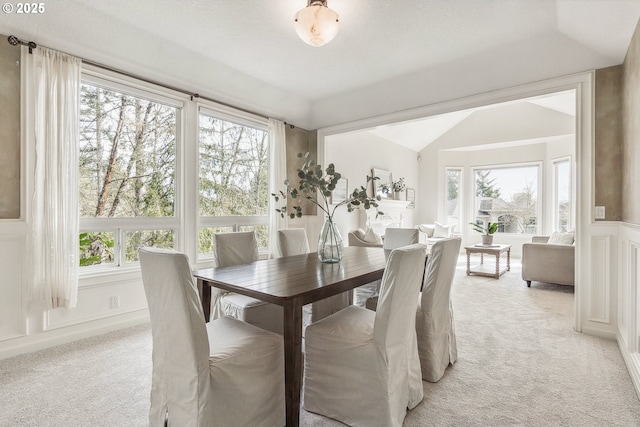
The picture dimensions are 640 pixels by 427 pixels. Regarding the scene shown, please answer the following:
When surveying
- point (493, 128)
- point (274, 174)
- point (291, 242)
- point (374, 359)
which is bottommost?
point (374, 359)

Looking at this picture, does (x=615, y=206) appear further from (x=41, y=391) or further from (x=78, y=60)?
(x=78, y=60)

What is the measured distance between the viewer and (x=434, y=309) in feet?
6.70

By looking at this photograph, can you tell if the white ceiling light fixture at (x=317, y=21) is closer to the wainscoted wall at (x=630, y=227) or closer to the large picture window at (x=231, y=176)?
the large picture window at (x=231, y=176)

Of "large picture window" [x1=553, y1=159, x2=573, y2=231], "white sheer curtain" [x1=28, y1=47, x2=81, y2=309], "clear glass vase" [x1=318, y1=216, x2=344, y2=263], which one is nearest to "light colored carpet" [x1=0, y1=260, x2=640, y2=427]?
"white sheer curtain" [x1=28, y1=47, x2=81, y2=309]

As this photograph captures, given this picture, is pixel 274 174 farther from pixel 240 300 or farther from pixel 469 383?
pixel 469 383

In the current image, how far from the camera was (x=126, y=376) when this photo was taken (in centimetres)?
212

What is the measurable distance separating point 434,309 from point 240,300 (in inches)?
54.8

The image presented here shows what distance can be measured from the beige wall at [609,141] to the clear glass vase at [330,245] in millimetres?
2400

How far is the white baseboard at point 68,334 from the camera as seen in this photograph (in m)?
2.43

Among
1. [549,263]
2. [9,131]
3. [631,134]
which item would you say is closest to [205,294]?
[9,131]

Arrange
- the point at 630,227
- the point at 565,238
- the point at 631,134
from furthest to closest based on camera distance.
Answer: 1. the point at 565,238
2. the point at 631,134
3. the point at 630,227

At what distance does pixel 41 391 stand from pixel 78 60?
248 cm

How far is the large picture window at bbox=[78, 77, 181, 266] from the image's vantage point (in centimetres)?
293

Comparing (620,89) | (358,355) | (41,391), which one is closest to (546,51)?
(620,89)
